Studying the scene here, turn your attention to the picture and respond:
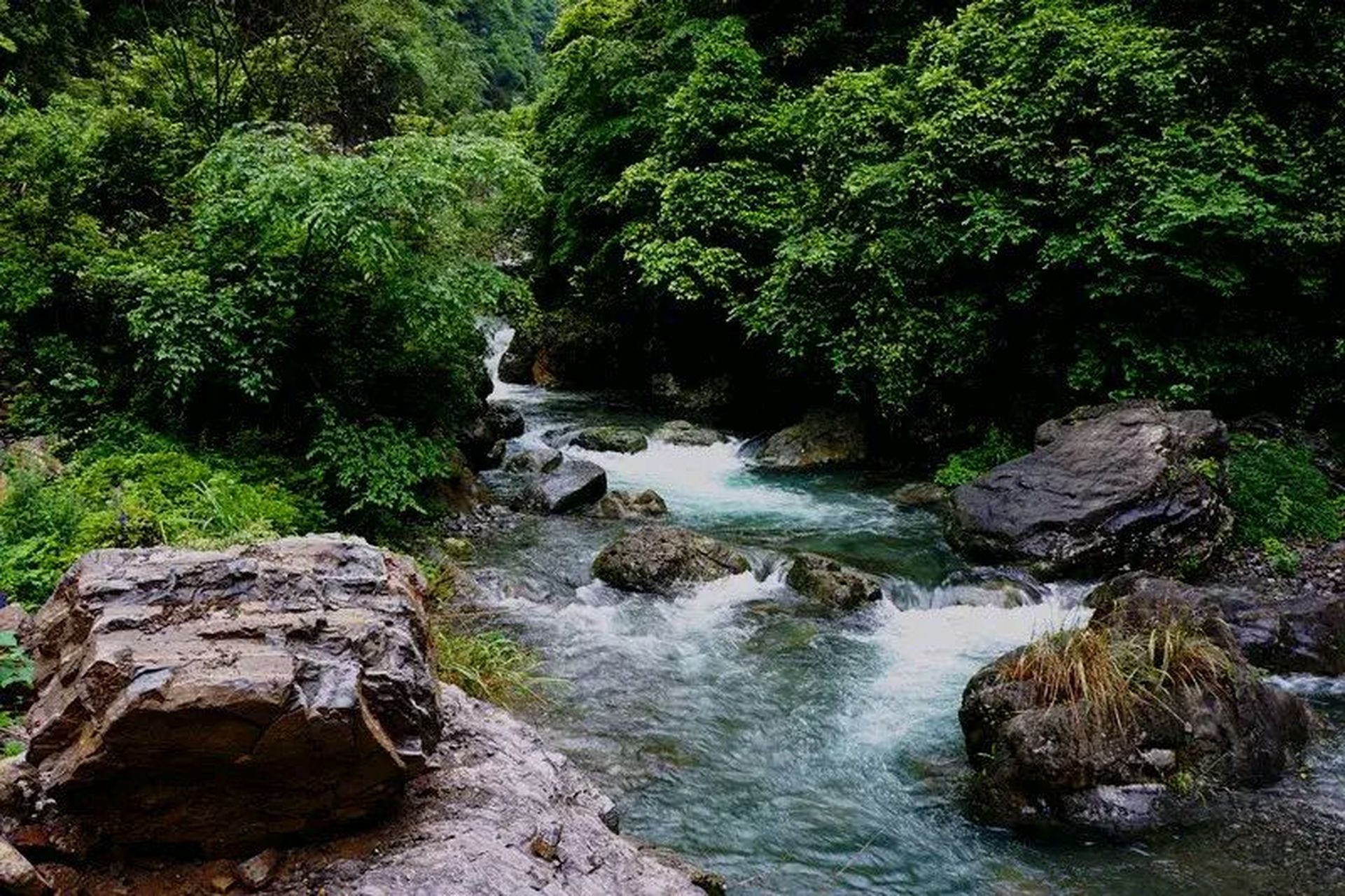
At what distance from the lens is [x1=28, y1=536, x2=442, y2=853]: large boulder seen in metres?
2.90

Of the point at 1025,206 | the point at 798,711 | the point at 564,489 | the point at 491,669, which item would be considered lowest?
the point at 798,711

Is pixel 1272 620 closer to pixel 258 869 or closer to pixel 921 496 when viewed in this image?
pixel 921 496

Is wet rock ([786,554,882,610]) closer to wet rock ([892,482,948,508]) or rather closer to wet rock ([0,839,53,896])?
wet rock ([892,482,948,508])

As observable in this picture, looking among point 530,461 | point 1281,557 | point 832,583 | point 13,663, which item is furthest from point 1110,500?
point 13,663

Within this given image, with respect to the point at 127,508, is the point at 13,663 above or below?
below

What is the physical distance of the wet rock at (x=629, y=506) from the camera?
12.1m

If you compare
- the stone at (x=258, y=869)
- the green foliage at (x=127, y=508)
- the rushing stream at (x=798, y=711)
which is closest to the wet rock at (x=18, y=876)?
the stone at (x=258, y=869)

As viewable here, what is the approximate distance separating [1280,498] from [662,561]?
699 cm

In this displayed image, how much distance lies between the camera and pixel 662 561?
960cm

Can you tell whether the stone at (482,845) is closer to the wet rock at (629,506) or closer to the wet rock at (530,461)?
the wet rock at (629,506)

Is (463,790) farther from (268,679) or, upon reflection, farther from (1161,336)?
(1161,336)

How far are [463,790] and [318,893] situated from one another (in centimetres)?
72

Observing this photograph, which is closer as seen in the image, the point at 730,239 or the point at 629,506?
the point at 629,506

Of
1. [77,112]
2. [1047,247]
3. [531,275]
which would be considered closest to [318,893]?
[1047,247]
